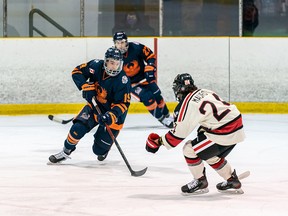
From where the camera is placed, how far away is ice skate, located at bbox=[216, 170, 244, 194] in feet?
15.6

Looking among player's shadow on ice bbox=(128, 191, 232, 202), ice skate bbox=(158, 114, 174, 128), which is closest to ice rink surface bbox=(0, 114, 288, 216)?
player's shadow on ice bbox=(128, 191, 232, 202)

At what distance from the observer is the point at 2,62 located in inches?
355

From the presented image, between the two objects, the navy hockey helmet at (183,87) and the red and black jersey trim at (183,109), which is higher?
the navy hockey helmet at (183,87)

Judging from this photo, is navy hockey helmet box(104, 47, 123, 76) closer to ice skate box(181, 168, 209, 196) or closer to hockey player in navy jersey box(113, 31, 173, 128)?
ice skate box(181, 168, 209, 196)

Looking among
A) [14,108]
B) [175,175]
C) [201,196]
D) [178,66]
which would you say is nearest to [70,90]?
[14,108]

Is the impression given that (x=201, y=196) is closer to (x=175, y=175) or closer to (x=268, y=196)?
(x=268, y=196)

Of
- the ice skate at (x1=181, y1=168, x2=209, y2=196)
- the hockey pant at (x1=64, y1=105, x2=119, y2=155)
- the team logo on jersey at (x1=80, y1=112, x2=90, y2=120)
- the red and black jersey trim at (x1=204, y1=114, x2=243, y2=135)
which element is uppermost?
the red and black jersey trim at (x1=204, y1=114, x2=243, y2=135)

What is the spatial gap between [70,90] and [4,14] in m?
1.06

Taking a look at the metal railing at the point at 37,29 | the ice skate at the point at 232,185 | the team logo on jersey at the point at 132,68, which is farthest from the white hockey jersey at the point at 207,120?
the metal railing at the point at 37,29

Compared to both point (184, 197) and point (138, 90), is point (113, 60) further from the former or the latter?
point (138, 90)

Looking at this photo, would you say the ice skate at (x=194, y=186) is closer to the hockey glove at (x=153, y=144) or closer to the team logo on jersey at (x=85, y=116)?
the hockey glove at (x=153, y=144)

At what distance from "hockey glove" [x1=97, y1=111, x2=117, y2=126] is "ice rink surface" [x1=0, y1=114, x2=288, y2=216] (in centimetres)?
32

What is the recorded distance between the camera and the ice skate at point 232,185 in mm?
4754

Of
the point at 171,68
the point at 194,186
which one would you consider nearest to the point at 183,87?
the point at 194,186
